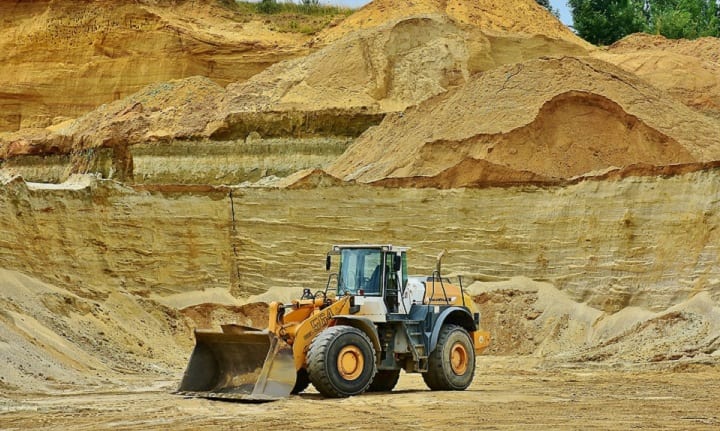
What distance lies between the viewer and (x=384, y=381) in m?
17.2

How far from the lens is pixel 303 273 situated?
26891 millimetres

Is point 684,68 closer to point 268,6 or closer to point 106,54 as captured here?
point 268,6

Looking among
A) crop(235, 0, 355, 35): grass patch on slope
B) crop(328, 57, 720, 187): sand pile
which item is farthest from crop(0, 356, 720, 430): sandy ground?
crop(235, 0, 355, 35): grass patch on slope

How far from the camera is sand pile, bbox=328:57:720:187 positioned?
30.3 m

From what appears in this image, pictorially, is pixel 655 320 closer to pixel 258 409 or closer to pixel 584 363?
pixel 584 363

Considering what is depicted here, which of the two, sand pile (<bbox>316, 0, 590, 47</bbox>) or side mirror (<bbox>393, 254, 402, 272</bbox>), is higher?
sand pile (<bbox>316, 0, 590, 47</bbox>)

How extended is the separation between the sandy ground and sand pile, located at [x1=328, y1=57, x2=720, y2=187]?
11743mm

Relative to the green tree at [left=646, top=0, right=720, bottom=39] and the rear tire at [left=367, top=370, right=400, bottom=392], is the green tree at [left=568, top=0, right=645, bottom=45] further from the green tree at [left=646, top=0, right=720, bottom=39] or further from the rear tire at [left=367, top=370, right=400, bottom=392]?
the rear tire at [left=367, top=370, right=400, bottom=392]

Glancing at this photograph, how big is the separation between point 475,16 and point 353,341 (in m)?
38.2

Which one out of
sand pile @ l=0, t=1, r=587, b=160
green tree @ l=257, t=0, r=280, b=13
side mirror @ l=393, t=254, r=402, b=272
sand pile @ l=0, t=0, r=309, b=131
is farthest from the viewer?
green tree @ l=257, t=0, r=280, b=13

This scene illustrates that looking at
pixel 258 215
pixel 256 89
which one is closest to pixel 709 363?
pixel 258 215

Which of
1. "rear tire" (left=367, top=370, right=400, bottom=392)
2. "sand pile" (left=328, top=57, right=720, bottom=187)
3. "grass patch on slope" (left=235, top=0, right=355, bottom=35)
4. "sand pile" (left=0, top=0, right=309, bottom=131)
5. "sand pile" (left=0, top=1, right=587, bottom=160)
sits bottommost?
"rear tire" (left=367, top=370, right=400, bottom=392)

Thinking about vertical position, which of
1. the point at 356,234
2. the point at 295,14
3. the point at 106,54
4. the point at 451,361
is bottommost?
the point at 451,361

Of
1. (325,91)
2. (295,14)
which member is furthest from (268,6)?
(325,91)
